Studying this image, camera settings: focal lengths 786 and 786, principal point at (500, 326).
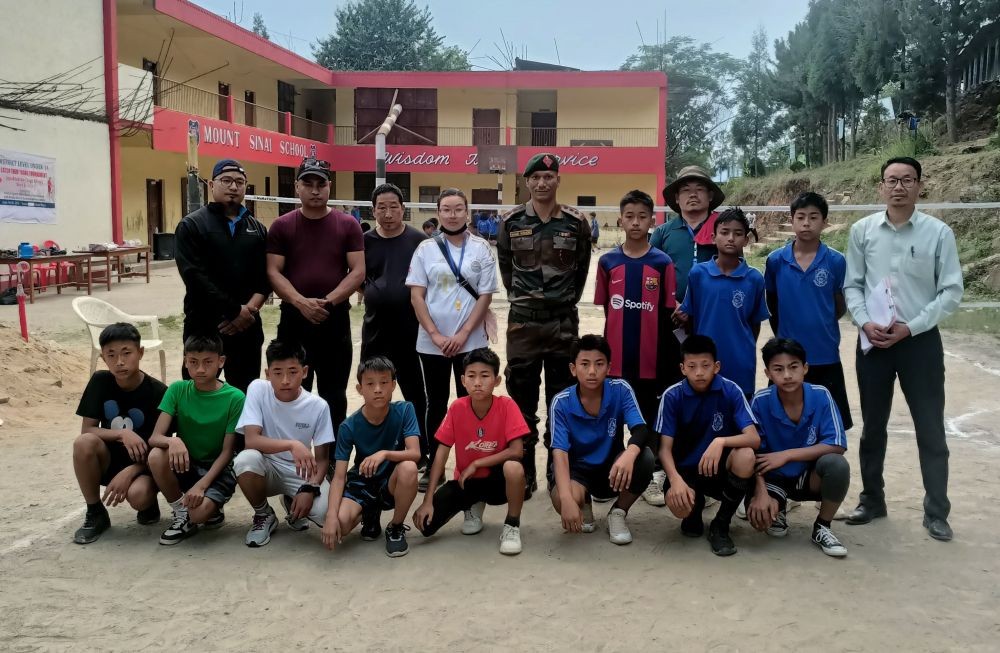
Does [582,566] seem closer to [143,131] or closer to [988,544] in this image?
[988,544]

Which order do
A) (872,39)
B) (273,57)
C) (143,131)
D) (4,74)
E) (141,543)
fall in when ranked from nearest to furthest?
(141,543), (4,74), (143,131), (872,39), (273,57)

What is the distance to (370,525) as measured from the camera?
3912 mm

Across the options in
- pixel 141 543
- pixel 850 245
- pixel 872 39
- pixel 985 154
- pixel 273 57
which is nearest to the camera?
pixel 141 543

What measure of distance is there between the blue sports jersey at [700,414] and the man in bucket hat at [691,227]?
2.88 feet

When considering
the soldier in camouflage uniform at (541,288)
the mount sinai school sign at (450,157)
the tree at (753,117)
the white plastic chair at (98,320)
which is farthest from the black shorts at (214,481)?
the tree at (753,117)

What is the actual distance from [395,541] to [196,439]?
3.90 ft

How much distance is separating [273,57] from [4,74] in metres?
12.6

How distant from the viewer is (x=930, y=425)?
4.05 metres

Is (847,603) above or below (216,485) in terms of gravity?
below

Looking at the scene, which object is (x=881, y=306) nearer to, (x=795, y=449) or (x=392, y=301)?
(x=795, y=449)

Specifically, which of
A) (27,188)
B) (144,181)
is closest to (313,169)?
(27,188)

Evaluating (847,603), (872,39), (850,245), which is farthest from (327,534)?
(872,39)

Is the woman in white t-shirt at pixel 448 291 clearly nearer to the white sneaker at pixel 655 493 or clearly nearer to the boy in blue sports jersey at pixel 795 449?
the white sneaker at pixel 655 493

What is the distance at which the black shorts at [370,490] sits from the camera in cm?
383
